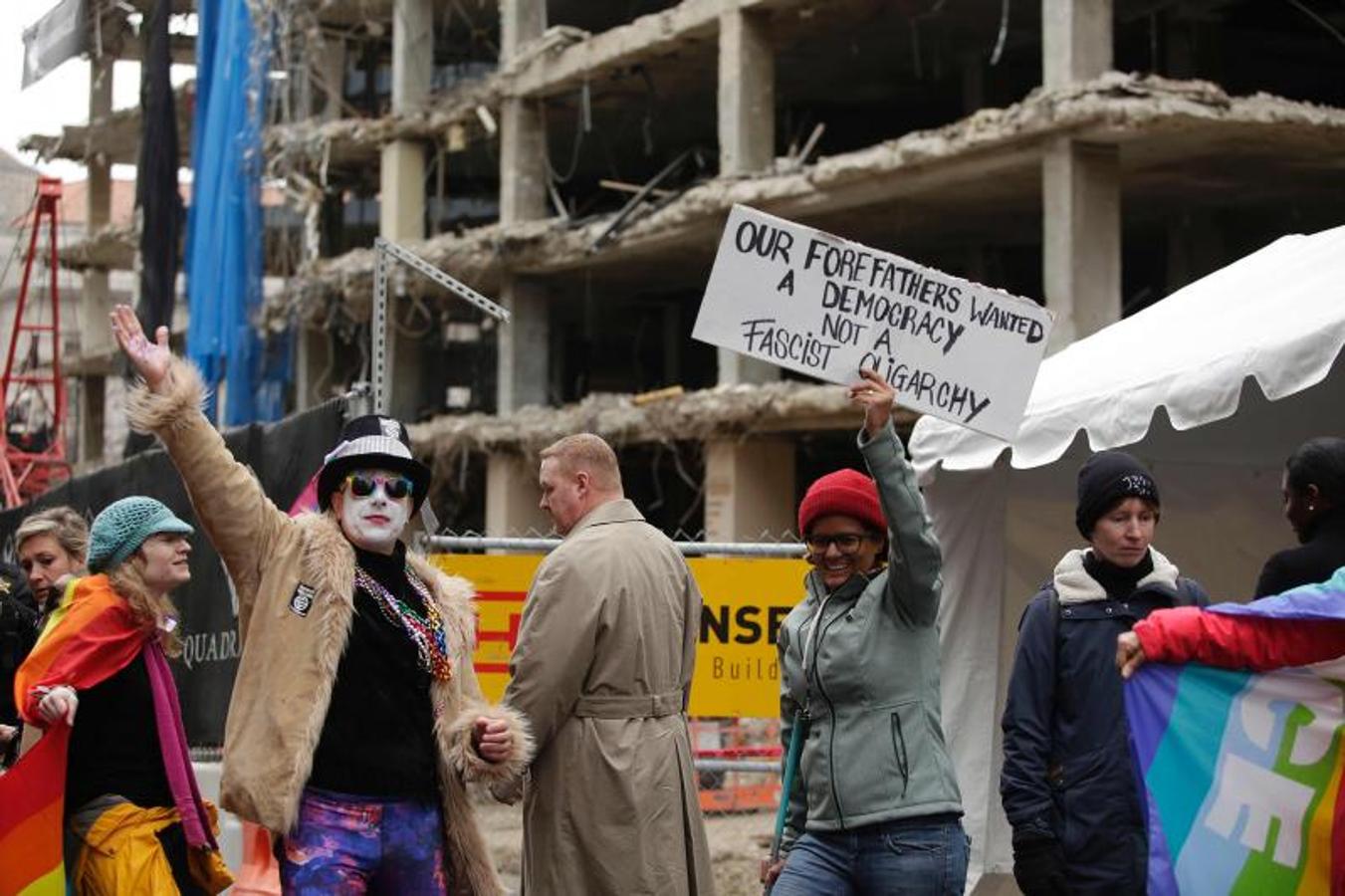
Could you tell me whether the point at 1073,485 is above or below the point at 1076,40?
below

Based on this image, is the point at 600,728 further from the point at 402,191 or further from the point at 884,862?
the point at 402,191

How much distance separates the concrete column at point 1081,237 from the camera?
23778 mm

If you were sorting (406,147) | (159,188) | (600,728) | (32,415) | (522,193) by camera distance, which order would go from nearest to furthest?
1. (600,728)
2. (522,193)
3. (159,188)
4. (406,147)
5. (32,415)

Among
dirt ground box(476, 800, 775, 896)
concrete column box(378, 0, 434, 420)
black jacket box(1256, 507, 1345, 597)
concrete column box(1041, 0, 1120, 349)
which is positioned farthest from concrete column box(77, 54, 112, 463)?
black jacket box(1256, 507, 1345, 597)

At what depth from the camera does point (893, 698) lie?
6.36m

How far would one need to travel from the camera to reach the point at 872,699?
20.9ft

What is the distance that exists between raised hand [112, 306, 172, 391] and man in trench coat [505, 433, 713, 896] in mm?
1274

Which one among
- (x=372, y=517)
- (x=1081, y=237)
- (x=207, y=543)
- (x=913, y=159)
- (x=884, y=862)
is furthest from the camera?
(x=913, y=159)

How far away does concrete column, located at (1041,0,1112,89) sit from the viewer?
2419cm

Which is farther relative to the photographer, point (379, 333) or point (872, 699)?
point (379, 333)

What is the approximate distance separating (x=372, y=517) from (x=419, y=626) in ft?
1.17

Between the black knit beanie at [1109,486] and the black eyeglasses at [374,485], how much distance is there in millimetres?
2020

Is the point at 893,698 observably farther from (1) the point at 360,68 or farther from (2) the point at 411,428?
(1) the point at 360,68

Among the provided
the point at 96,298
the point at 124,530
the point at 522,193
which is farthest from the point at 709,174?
the point at 124,530
